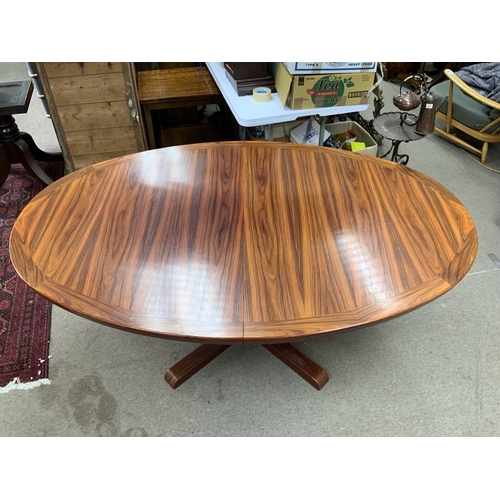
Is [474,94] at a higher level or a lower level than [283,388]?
higher

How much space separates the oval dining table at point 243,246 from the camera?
1010 millimetres

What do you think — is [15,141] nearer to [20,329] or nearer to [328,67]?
[20,329]

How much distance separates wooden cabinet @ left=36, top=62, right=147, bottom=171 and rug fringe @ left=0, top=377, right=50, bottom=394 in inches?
54.7

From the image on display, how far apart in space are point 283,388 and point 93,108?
1780mm

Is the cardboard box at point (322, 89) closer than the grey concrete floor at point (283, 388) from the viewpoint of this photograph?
No

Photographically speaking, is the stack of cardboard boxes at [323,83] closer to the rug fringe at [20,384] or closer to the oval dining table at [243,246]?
the oval dining table at [243,246]

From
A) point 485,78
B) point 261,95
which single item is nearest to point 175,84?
point 261,95

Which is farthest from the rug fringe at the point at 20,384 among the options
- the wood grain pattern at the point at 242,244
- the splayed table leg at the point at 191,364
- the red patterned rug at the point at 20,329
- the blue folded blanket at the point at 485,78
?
the blue folded blanket at the point at 485,78

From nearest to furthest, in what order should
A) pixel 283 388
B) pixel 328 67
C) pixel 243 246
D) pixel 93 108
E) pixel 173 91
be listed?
pixel 243 246 → pixel 283 388 → pixel 328 67 → pixel 93 108 → pixel 173 91

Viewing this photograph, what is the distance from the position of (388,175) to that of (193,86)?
1.45 meters

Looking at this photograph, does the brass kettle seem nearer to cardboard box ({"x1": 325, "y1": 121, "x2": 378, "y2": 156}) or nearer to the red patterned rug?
cardboard box ({"x1": 325, "y1": 121, "x2": 378, "y2": 156})

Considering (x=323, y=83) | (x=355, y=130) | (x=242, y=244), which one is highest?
(x=323, y=83)

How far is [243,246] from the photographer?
46.7 inches

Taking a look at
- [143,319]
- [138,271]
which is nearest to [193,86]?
[138,271]
